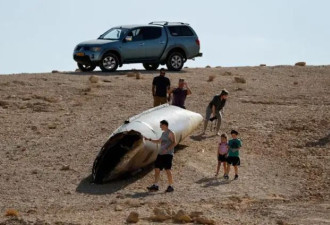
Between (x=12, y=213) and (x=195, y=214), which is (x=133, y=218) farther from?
(x=12, y=213)

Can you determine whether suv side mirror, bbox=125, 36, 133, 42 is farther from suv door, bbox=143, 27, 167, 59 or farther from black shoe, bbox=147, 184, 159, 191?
black shoe, bbox=147, 184, 159, 191

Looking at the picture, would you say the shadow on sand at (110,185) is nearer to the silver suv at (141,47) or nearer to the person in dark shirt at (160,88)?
the person in dark shirt at (160,88)

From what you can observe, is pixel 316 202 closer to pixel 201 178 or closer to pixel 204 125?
pixel 201 178

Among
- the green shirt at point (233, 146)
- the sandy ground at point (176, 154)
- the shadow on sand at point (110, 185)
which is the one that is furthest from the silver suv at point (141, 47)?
the green shirt at point (233, 146)

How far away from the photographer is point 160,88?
2914 cm

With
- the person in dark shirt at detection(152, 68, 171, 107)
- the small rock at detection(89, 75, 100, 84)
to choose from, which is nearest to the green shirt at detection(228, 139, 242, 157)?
the person in dark shirt at detection(152, 68, 171, 107)

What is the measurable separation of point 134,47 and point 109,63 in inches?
45.2

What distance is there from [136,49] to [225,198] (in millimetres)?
17125

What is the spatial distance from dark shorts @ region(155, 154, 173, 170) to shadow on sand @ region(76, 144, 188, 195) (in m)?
0.72

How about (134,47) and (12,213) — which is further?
(134,47)

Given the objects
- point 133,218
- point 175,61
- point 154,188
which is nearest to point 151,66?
point 175,61

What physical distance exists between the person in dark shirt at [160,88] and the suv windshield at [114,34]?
1001 centimetres

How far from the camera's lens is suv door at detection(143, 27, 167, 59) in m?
39.5

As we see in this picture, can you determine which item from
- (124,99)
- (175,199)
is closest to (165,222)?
(175,199)
